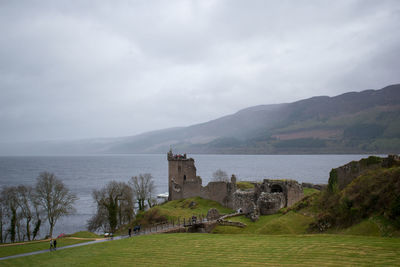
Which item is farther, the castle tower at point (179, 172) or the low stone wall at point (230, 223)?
the castle tower at point (179, 172)

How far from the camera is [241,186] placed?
188 ft

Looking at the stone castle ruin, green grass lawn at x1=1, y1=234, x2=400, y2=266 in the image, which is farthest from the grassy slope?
green grass lawn at x1=1, y1=234, x2=400, y2=266

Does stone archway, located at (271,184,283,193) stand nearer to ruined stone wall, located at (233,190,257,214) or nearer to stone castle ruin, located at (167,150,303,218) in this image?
stone castle ruin, located at (167,150,303,218)

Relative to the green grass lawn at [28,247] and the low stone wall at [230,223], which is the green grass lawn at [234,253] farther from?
the low stone wall at [230,223]

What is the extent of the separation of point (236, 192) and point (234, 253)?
27460mm

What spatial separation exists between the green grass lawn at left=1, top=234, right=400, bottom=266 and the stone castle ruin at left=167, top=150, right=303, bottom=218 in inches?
620

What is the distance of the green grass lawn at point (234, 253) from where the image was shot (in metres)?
14.8

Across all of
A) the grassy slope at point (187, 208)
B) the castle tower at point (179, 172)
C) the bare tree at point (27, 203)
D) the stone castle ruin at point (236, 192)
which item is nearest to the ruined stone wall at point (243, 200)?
the stone castle ruin at point (236, 192)

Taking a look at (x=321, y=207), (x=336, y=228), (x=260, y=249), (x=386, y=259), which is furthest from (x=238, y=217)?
(x=386, y=259)

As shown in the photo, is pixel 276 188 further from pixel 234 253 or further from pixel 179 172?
pixel 234 253

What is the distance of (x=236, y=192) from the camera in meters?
46.0

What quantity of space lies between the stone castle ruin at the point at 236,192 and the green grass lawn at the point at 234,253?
51.7ft

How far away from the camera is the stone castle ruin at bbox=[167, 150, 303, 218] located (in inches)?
1522

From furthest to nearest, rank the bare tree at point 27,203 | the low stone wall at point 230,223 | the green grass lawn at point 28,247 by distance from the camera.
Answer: the bare tree at point 27,203, the low stone wall at point 230,223, the green grass lawn at point 28,247
